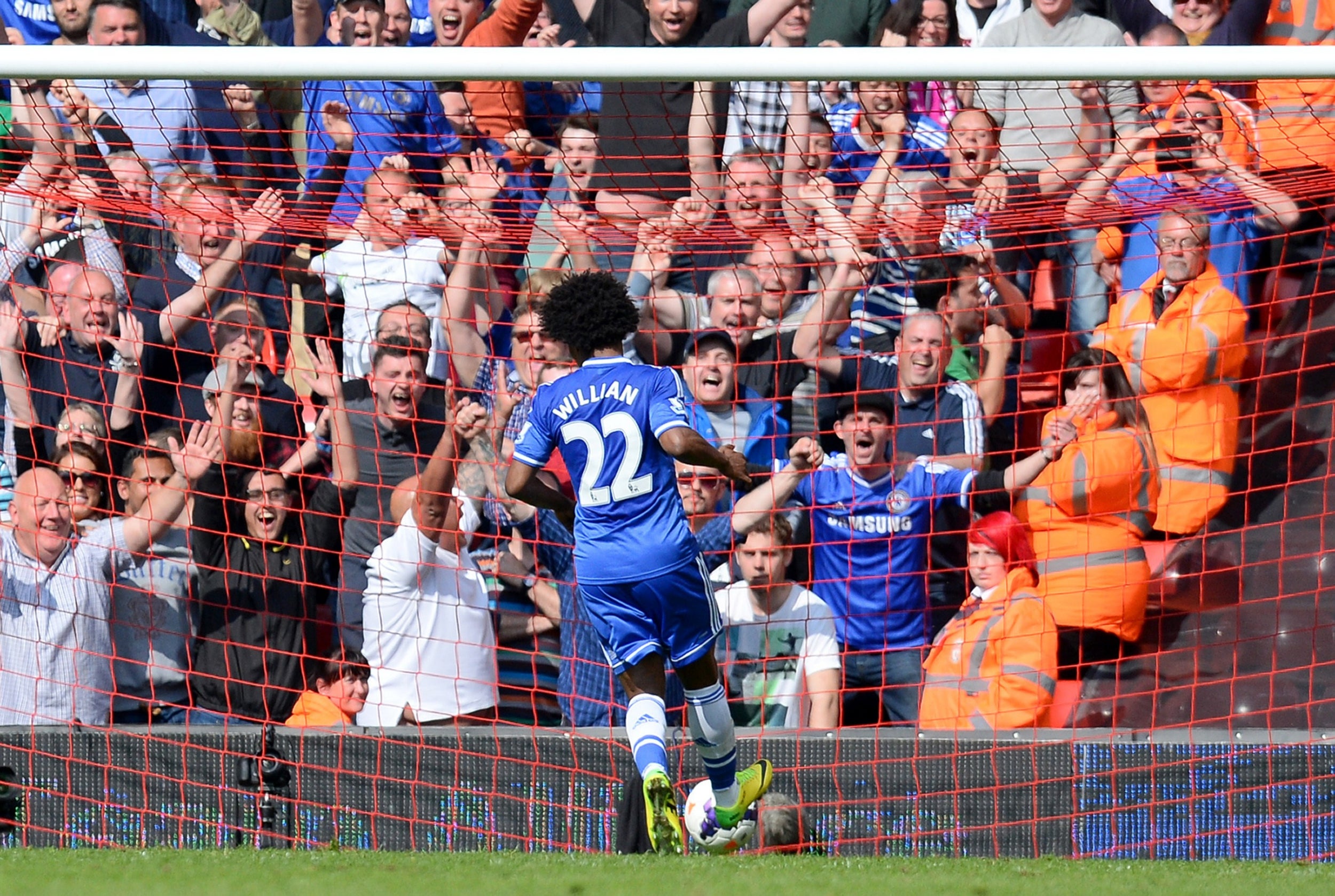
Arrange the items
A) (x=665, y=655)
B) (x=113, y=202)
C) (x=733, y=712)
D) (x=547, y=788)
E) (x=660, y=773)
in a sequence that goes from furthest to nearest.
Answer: (x=733, y=712), (x=113, y=202), (x=547, y=788), (x=665, y=655), (x=660, y=773)

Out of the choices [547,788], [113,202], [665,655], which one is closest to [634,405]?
[665,655]

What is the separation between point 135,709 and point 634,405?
12.8 feet

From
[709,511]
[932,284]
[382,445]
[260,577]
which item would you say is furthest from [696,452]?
[260,577]

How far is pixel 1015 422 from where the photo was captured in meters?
7.16

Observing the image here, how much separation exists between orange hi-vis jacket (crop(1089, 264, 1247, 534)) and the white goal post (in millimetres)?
2040

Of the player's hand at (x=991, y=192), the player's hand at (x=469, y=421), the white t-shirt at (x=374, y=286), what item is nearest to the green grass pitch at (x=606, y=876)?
the player's hand at (x=469, y=421)

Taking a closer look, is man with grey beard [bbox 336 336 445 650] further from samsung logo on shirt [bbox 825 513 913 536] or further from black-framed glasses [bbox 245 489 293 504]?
samsung logo on shirt [bbox 825 513 913 536]

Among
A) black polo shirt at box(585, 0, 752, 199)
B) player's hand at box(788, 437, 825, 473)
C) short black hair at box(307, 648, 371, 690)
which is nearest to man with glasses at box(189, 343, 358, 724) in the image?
short black hair at box(307, 648, 371, 690)

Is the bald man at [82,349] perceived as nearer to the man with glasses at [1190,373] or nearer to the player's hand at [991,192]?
the player's hand at [991,192]

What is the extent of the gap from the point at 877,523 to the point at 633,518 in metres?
2.54

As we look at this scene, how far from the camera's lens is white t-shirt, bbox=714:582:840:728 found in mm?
6766

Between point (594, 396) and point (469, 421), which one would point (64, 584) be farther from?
point (594, 396)

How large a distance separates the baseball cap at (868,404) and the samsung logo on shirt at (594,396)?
2544 mm

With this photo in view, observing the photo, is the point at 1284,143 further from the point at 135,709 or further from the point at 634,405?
the point at 135,709
